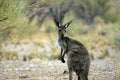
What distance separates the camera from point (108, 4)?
36281mm

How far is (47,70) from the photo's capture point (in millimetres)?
14430

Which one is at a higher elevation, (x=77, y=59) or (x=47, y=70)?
(x=77, y=59)

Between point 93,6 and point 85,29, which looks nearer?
point 85,29

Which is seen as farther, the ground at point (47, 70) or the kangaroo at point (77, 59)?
the ground at point (47, 70)

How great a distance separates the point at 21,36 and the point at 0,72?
12.0m

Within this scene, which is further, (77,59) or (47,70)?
(47,70)

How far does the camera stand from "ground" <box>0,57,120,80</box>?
1307cm

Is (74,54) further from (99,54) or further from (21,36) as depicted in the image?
(21,36)

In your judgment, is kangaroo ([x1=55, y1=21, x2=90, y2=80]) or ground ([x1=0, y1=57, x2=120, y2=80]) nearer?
kangaroo ([x1=55, y1=21, x2=90, y2=80])

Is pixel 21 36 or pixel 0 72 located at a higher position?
pixel 0 72

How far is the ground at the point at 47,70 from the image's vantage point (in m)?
13.1

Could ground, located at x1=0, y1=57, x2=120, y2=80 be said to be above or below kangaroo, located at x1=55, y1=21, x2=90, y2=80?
below

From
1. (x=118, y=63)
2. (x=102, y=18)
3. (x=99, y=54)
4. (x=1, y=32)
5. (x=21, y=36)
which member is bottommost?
(x=102, y=18)

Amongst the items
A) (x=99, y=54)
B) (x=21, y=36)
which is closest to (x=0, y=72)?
(x=99, y=54)
